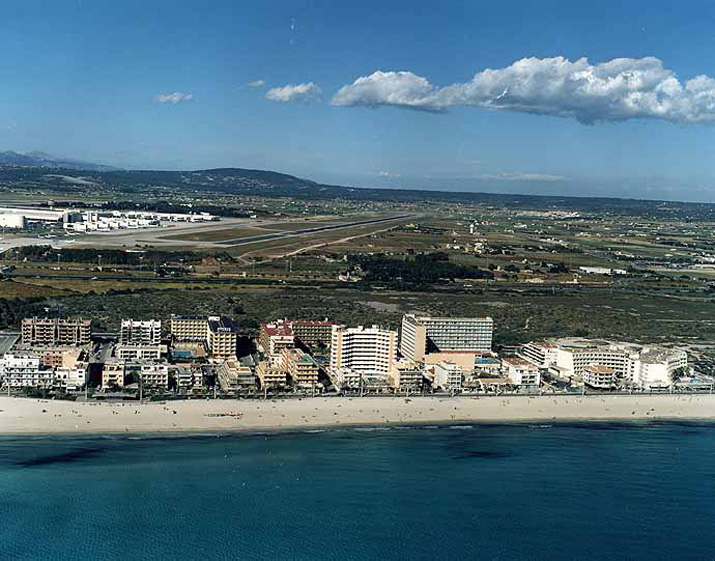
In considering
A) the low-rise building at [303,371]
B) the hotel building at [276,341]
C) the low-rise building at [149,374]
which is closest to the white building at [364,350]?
the low-rise building at [303,371]

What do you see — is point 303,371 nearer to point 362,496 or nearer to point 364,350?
point 364,350

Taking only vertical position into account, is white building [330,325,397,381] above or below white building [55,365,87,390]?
above

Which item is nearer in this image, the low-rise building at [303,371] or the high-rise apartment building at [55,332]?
the low-rise building at [303,371]

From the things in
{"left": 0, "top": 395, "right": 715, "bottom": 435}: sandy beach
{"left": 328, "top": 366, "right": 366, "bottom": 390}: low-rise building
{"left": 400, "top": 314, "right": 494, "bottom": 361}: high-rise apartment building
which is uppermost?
{"left": 400, "top": 314, "right": 494, "bottom": 361}: high-rise apartment building

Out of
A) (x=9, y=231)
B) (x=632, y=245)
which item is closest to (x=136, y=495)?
(x=9, y=231)

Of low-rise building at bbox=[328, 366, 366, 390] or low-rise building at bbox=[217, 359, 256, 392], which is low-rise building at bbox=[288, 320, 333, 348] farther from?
low-rise building at bbox=[217, 359, 256, 392]

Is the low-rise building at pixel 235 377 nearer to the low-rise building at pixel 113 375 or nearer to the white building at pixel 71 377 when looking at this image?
the low-rise building at pixel 113 375

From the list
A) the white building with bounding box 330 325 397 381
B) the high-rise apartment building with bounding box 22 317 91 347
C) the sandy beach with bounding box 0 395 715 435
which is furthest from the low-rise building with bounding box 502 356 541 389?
the high-rise apartment building with bounding box 22 317 91 347
